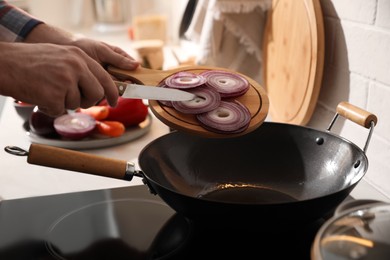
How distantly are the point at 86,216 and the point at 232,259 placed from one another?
262 mm

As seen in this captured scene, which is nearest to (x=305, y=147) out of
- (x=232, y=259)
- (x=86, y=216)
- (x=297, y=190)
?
(x=297, y=190)

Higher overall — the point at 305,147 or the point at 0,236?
the point at 305,147

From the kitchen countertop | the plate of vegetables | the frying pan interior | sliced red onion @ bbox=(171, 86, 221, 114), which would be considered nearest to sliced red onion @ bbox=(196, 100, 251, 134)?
sliced red onion @ bbox=(171, 86, 221, 114)

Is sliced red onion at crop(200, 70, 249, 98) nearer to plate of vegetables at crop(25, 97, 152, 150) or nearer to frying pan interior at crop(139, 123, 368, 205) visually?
frying pan interior at crop(139, 123, 368, 205)

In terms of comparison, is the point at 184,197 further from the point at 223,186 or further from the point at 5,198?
the point at 5,198

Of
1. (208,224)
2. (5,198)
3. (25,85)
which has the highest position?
(25,85)

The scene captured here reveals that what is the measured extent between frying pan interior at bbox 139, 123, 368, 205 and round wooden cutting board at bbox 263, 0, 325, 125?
163 millimetres

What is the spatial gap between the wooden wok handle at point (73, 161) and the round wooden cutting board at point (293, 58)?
45 cm

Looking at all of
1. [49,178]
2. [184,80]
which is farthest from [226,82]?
[49,178]

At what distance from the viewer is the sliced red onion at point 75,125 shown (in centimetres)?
106

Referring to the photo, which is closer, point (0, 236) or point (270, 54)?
point (0, 236)

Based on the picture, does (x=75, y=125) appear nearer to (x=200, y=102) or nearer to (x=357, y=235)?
(x=200, y=102)

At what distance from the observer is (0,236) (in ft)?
2.42

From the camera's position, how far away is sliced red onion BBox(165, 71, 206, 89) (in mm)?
775
